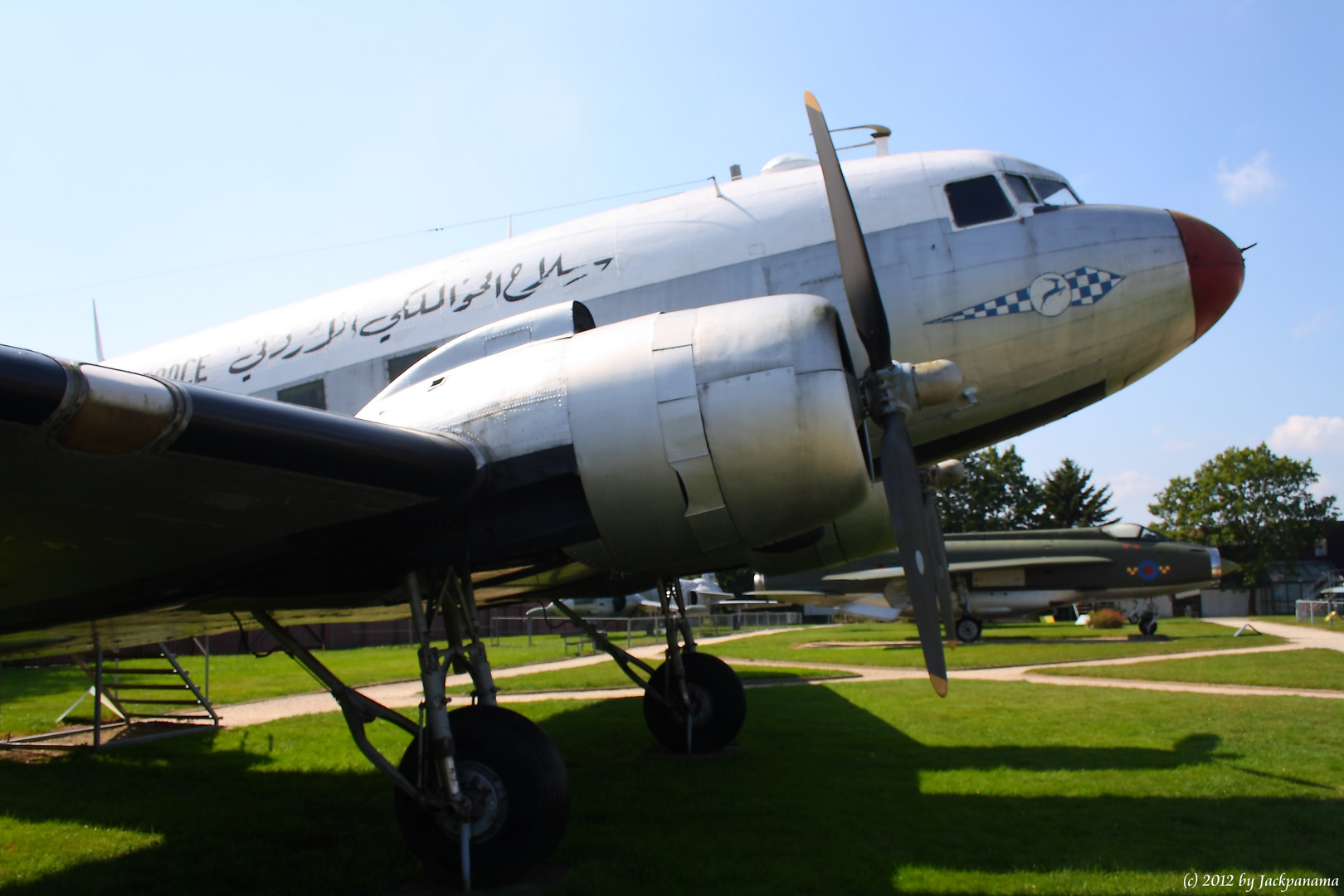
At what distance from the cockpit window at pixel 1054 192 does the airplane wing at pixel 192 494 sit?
5110 millimetres

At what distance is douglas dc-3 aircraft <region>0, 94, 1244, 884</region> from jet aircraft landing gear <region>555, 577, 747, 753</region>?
5.34 feet

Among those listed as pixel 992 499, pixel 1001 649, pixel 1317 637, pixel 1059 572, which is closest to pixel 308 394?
pixel 1001 649

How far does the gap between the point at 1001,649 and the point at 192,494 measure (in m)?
22.3

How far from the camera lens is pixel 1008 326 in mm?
6414

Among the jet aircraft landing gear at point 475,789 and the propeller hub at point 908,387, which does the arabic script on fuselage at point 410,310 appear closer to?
the propeller hub at point 908,387

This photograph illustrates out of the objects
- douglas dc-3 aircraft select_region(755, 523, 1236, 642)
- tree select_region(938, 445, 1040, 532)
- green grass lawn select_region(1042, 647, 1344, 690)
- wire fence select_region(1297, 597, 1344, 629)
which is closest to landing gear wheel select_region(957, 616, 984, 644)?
douglas dc-3 aircraft select_region(755, 523, 1236, 642)

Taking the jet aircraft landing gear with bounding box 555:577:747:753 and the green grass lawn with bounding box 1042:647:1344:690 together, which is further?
the green grass lawn with bounding box 1042:647:1344:690

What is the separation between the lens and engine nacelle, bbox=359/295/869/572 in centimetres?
467

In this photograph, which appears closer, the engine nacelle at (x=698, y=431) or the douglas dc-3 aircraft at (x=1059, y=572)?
the engine nacelle at (x=698, y=431)

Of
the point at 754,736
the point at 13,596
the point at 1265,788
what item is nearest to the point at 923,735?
the point at 754,736

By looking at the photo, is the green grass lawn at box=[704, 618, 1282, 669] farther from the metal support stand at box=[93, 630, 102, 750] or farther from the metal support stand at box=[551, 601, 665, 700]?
the metal support stand at box=[93, 630, 102, 750]

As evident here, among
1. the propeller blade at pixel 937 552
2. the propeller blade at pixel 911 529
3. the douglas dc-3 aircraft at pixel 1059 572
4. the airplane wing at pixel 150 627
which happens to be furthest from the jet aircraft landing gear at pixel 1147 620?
the propeller blade at pixel 911 529

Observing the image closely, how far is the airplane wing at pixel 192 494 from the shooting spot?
3557 mm

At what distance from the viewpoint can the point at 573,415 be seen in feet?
15.8
